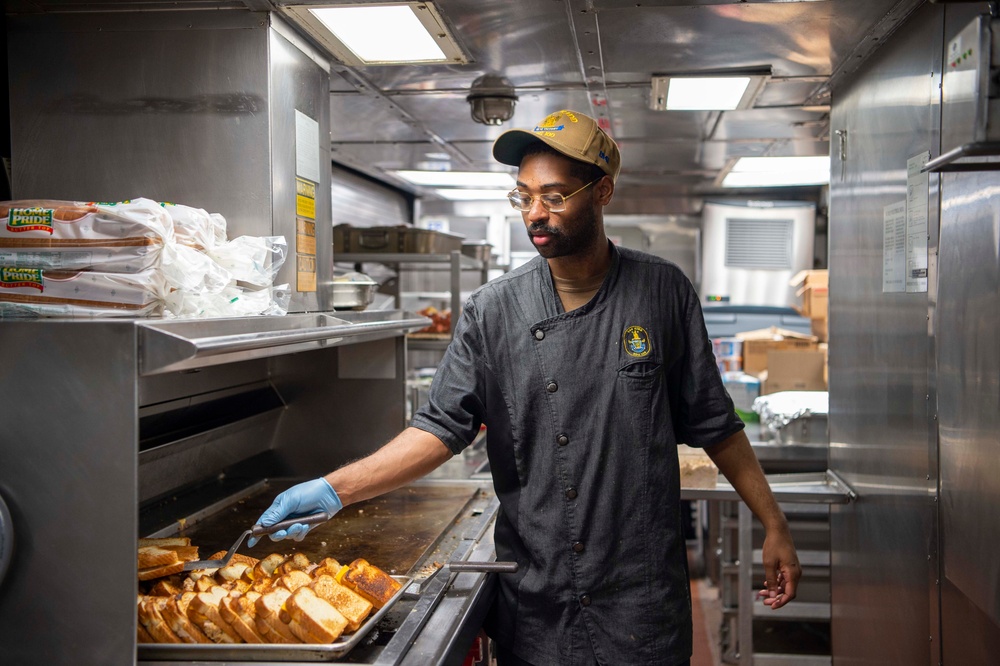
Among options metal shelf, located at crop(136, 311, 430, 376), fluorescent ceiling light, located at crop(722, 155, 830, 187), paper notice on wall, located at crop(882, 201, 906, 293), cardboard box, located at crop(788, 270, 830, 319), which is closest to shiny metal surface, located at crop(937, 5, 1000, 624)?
paper notice on wall, located at crop(882, 201, 906, 293)

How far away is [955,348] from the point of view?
2.05 m

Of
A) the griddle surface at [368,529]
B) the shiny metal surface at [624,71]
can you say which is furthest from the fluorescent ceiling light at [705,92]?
the griddle surface at [368,529]

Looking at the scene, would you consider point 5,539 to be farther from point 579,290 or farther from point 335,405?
point 335,405

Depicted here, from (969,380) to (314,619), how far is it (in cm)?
155

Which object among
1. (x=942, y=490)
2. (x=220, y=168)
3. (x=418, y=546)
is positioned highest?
(x=220, y=168)

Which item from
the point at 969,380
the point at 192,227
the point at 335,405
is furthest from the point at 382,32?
the point at 969,380

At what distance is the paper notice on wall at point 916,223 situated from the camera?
7.43 ft

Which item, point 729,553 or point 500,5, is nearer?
point 500,5

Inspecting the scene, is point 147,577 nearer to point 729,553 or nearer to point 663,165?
point 729,553

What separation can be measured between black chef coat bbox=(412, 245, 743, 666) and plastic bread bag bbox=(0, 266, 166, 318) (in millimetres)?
723

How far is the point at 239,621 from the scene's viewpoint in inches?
63.2

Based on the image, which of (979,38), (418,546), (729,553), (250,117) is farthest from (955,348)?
(729,553)

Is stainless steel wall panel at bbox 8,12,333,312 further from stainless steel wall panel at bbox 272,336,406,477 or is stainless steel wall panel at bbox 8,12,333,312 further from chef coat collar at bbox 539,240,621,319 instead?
stainless steel wall panel at bbox 272,336,406,477

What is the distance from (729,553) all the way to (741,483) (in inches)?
87.9
